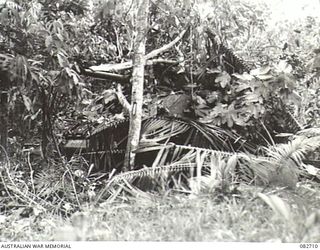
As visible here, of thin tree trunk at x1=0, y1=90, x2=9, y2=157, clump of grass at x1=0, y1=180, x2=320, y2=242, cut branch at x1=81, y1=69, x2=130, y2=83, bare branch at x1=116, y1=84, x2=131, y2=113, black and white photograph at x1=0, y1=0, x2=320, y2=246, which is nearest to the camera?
clump of grass at x1=0, y1=180, x2=320, y2=242

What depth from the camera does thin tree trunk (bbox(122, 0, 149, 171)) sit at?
3.03m

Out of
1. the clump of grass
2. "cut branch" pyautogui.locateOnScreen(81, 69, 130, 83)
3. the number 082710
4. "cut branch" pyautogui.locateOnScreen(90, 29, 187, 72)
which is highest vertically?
"cut branch" pyautogui.locateOnScreen(90, 29, 187, 72)

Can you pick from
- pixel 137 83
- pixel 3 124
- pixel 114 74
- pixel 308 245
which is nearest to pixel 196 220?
pixel 308 245

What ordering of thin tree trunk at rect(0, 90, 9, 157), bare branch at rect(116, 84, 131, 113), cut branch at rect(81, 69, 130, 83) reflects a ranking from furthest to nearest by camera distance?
1. cut branch at rect(81, 69, 130, 83)
2. bare branch at rect(116, 84, 131, 113)
3. thin tree trunk at rect(0, 90, 9, 157)

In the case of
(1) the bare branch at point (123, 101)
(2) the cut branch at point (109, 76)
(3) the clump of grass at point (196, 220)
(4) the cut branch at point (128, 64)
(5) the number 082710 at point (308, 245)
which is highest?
(4) the cut branch at point (128, 64)

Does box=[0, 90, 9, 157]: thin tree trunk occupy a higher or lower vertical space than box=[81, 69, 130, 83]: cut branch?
lower

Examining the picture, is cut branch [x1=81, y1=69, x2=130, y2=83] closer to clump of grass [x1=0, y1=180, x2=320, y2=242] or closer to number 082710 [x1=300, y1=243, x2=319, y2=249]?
clump of grass [x1=0, y1=180, x2=320, y2=242]

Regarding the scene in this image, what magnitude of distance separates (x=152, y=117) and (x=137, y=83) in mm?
260

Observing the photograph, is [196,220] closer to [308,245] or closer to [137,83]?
[308,245]

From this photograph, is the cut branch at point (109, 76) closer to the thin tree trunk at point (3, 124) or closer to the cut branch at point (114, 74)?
the cut branch at point (114, 74)

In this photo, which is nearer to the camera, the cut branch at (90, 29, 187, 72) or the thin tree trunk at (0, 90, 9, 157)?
the thin tree trunk at (0, 90, 9, 157)

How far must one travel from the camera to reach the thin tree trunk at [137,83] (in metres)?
3.03

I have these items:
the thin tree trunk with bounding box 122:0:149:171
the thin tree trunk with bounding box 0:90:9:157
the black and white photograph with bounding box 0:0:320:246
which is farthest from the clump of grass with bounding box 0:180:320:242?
the thin tree trunk with bounding box 0:90:9:157

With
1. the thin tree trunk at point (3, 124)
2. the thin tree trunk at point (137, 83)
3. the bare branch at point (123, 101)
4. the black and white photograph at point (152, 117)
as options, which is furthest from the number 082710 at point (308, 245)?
the thin tree trunk at point (3, 124)
